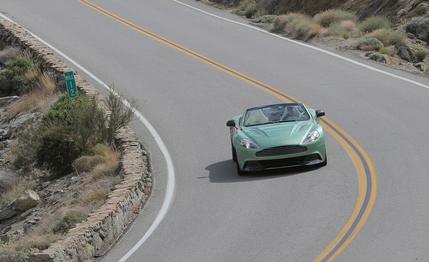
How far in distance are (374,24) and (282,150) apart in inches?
627

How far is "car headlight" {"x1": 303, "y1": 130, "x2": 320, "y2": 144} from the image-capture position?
55.4ft

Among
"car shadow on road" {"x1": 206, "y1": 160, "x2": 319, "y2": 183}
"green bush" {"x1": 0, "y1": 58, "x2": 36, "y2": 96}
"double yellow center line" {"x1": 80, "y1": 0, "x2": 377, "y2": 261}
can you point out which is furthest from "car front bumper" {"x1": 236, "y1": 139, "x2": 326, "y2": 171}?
"green bush" {"x1": 0, "y1": 58, "x2": 36, "y2": 96}

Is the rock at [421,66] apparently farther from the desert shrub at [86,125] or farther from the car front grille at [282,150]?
the car front grille at [282,150]

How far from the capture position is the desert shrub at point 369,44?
97.1ft

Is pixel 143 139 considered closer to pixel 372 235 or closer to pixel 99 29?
pixel 372 235

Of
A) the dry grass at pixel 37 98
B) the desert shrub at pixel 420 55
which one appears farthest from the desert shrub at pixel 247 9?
the dry grass at pixel 37 98

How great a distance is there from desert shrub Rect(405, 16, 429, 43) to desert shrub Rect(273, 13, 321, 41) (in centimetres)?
360

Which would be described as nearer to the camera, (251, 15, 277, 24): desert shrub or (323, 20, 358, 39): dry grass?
→ (323, 20, 358, 39): dry grass

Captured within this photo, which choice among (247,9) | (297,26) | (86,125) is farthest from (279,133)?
(247,9)

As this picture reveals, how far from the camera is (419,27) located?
1193 inches

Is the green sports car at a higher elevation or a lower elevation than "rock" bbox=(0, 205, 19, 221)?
higher

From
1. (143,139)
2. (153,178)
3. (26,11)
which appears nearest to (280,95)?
(143,139)

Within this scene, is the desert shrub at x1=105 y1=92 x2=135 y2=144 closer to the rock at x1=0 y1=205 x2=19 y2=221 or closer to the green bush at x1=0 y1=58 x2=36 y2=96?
the rock at x1=0 y1=205 x2=19 y2=221

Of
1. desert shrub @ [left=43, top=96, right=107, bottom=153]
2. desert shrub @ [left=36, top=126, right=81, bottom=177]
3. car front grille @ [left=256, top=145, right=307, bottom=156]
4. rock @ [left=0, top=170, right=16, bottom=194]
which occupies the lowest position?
rock @ [left=0, top=170, right=16, bottom=194]
